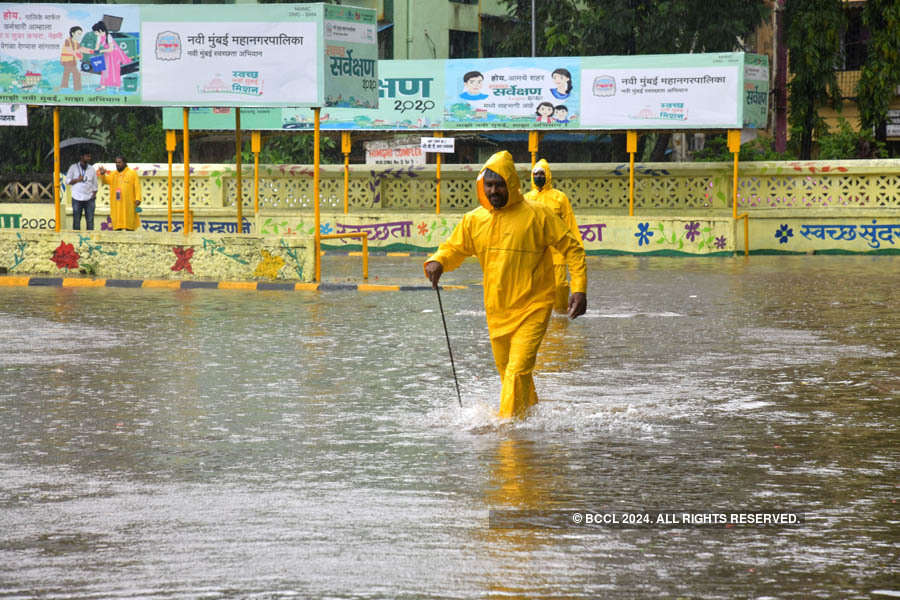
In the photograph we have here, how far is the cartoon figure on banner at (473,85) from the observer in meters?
29.0

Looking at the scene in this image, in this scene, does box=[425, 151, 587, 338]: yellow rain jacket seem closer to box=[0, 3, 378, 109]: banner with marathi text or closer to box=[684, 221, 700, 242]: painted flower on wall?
box=[0, 3, 378, 109]: banner with marathi text

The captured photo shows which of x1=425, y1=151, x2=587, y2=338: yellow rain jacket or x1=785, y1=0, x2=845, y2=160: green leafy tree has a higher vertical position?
x1=785, y1=0, x2=845, y2=160: green leafy tree

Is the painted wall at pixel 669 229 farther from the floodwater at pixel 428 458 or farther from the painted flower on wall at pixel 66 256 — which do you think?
the floodwater at pixel 428 458

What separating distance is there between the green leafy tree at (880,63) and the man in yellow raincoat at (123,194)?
616 inches

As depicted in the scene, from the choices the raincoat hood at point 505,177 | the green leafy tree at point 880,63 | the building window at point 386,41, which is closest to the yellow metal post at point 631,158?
the green leafy tree at point 880,63

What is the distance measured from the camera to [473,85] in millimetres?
29000

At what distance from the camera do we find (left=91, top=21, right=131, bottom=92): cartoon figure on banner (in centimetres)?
2162

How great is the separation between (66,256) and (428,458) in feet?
51.1

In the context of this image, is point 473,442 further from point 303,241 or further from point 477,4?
point 477,4

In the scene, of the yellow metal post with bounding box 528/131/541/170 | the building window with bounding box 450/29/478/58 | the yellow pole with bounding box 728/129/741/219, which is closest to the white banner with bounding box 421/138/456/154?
the yellow metal post with bounding box 528/131/541/170

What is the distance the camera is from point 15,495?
6672 millimetres

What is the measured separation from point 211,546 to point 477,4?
44.6 metres

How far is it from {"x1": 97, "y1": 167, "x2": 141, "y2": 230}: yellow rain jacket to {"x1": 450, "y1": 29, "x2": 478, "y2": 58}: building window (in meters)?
22.2

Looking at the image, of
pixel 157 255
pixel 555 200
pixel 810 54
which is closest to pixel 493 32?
pixel 810 54
